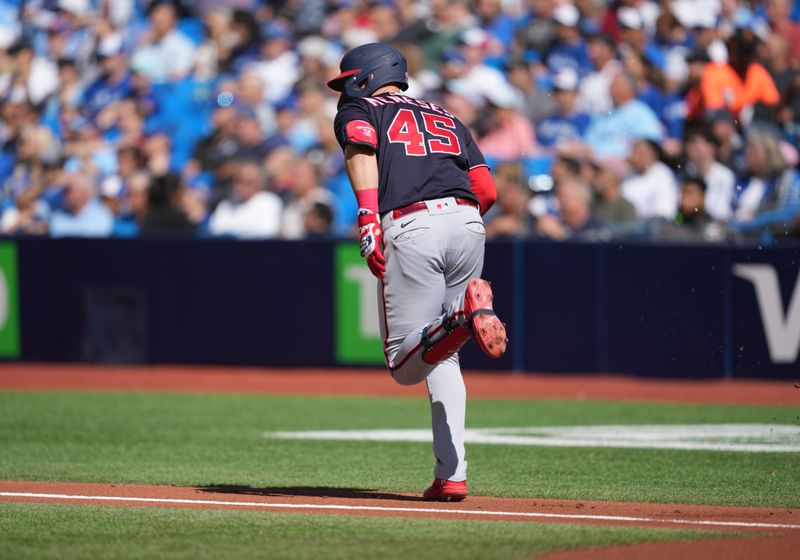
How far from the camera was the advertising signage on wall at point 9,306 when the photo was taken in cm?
1537

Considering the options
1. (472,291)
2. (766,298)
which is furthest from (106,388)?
(472,291)

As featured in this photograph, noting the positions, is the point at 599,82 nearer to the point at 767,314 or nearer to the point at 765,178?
the point at 765,178

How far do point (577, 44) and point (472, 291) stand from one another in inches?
367

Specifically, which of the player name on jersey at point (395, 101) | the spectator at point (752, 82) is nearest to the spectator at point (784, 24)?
the spectator at point (752, 82)

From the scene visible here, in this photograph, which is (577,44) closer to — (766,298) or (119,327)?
(766,298)

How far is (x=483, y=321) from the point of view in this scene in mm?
5773

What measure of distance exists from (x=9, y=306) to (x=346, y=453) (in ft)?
25.5

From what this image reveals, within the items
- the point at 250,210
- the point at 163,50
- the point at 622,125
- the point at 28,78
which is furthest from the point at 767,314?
the point at 28,78

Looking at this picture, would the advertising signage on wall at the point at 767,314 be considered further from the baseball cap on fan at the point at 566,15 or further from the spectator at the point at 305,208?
the spectator at the point at 305,208

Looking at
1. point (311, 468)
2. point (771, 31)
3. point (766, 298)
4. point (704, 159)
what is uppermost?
point (771, 31)

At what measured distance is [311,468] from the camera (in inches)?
319

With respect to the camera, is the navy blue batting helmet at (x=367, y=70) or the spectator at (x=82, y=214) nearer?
the navy blue batting helmet at (x=367, y=70)

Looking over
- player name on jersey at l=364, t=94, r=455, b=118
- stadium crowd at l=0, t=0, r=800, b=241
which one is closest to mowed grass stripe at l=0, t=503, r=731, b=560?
player name on jersey at l=364, t=94, r=455, b=118

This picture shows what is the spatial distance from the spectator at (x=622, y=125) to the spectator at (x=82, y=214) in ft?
19.5
